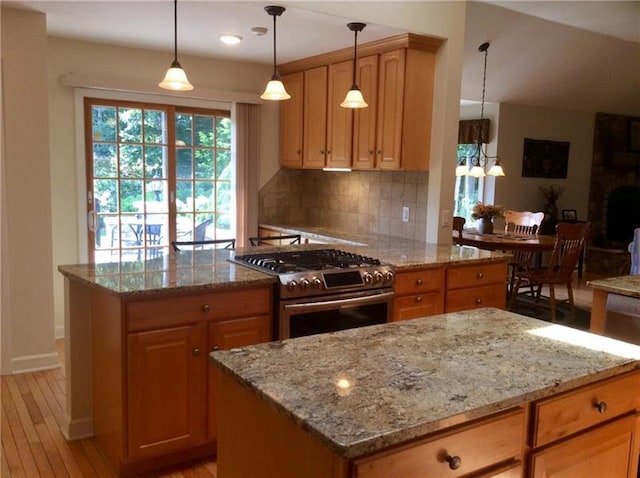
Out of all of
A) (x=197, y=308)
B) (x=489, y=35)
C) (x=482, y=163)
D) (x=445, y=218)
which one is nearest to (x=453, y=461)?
(x=197, y=308)

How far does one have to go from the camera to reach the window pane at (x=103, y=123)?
4.39 meters

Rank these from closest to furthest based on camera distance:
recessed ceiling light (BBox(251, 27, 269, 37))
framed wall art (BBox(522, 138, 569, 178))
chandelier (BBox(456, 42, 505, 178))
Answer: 1. recessed ceiling light (BBox(251, 27, 269, 37))
2. chandelier (BBox(456, 42, 505, 178))
3. framed wall art (BBox(522, 138, 569, 178))

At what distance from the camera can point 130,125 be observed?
4.56 meters

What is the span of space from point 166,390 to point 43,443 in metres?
0.81

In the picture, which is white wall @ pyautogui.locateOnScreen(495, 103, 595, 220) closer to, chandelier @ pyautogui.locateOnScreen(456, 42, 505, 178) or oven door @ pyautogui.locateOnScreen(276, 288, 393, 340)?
chandelier @ pyautogui.locateOnScreen(456, 42, 505, 178)

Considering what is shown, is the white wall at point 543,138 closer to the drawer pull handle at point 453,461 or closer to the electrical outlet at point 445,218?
the electrical outlet at point 445,218

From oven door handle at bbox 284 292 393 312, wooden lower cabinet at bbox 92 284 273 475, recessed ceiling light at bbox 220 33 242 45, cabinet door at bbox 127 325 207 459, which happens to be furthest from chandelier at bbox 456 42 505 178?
cabinet door at bbox 127 325 207 459

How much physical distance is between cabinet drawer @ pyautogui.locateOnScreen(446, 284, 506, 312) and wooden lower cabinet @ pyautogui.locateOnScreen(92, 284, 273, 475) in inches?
52.1

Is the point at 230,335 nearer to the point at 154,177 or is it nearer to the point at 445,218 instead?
the point at 445,218

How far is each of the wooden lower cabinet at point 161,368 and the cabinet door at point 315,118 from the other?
7.15 ft

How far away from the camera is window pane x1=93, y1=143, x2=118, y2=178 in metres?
4.42

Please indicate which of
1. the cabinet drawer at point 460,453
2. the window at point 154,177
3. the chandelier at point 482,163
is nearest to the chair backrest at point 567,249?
the chandelier at point 482,163

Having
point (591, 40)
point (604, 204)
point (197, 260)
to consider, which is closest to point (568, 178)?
point (604, 204)

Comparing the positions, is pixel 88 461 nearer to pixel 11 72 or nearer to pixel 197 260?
pixel 197 260
